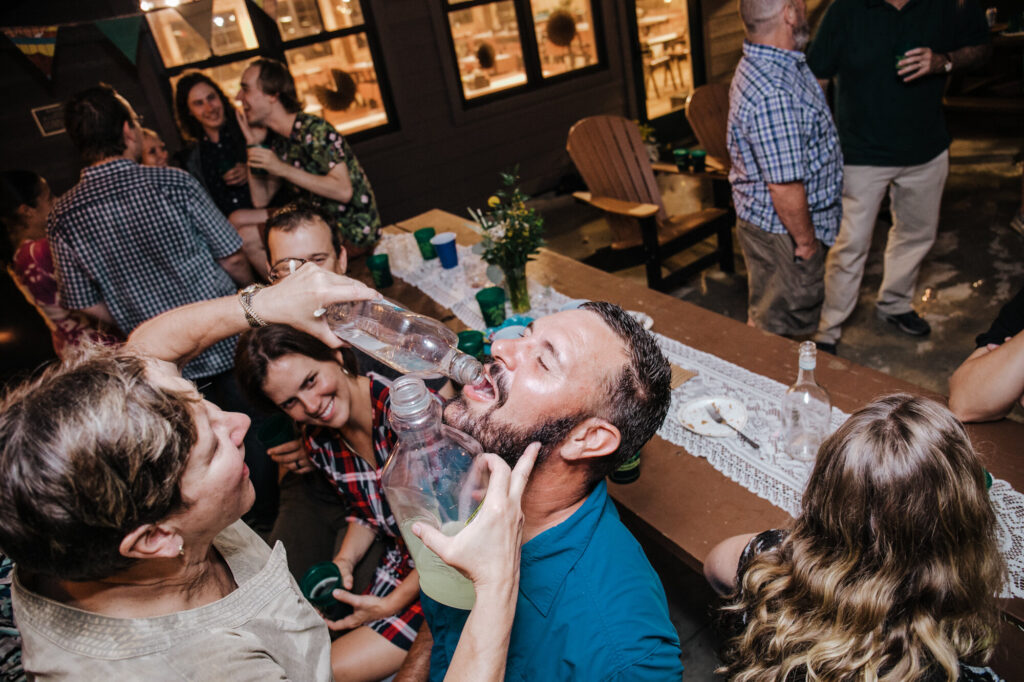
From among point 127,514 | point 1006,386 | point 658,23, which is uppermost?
point 658,23

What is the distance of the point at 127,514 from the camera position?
906mm

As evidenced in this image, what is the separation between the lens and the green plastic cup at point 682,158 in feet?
14.9

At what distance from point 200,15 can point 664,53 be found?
226 inches

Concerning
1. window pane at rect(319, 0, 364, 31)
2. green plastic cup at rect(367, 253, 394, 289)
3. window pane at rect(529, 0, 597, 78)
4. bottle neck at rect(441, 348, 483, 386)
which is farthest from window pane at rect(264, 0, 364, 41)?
bottle neck at rect(441, 348, 483, 386)

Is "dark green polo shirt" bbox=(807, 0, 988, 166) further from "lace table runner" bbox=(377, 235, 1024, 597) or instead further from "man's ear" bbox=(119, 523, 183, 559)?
"man's ear" bbox=(119, 523, 183, 559)

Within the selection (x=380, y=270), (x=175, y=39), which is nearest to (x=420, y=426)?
(x=380, y=270)

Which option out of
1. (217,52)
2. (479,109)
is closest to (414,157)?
(479,109)

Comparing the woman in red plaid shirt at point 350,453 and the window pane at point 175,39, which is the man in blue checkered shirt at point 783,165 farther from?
the window pane at point 175,39

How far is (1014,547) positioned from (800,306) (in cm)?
201

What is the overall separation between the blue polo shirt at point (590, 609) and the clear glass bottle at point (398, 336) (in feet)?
1.91

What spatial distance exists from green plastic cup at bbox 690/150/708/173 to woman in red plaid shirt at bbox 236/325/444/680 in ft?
11.5

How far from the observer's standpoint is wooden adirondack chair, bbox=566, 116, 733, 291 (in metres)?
4.40

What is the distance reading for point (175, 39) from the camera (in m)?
5.27

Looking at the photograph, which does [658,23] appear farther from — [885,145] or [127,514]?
[127,514]
